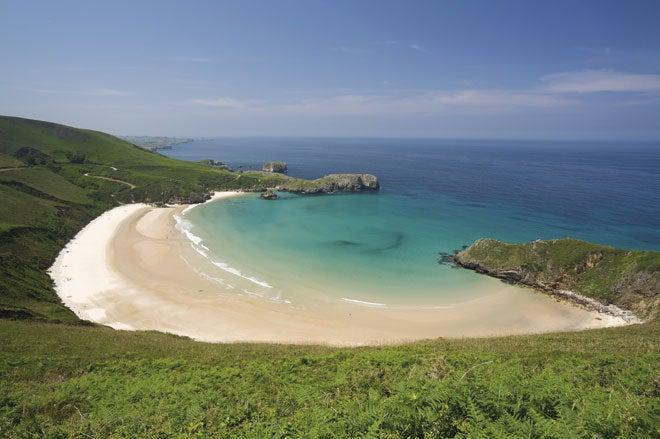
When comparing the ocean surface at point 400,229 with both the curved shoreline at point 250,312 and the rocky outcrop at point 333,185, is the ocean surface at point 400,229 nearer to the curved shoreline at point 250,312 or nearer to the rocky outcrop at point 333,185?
the curved shoreline at point 250,312

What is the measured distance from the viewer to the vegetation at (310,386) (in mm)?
9852

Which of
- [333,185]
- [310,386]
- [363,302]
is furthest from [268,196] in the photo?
[310,386]

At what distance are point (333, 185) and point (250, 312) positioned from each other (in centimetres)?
10106

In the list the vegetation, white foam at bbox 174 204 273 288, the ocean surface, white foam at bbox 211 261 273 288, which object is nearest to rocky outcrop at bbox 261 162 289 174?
the ocean surface

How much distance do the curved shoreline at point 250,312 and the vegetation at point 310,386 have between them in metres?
8.70

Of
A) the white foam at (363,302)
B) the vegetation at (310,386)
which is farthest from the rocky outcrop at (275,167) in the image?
the vegetation at (310,386)

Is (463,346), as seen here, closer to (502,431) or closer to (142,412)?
(502,431)

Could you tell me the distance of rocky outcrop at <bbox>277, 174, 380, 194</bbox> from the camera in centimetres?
13975

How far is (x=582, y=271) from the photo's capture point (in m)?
52.7

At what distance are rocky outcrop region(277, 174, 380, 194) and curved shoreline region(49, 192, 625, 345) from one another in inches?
3177

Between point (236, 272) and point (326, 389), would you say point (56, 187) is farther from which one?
point (326, 389)

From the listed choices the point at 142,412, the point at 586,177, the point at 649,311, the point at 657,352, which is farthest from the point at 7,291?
the point at 586,177

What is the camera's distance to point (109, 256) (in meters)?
66.1

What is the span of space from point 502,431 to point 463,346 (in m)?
17.1
